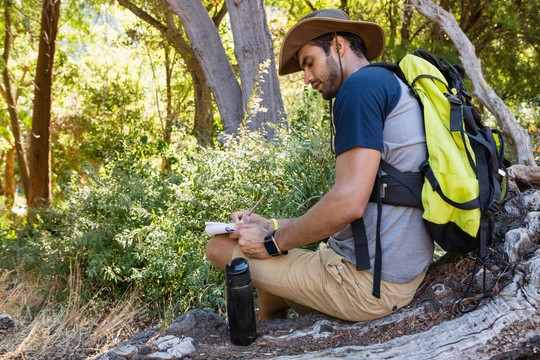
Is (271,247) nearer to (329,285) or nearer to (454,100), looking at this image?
(329,285)

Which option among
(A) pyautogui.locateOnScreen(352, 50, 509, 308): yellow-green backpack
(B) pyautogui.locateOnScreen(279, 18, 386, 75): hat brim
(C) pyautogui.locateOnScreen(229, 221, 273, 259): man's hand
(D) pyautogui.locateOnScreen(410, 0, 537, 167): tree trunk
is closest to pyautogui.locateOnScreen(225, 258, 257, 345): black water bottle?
(C) pyautogui.locateOnScreen(229, 221, 273, 259): man's hand

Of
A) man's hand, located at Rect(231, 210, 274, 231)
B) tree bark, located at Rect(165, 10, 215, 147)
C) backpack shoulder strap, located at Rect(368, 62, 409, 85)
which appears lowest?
man's hand, located at Rect(231, 210, 274, 231)

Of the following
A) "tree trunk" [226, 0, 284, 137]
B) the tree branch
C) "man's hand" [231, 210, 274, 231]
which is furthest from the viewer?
the tree branch

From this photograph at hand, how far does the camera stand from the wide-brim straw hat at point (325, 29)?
255 centimetres

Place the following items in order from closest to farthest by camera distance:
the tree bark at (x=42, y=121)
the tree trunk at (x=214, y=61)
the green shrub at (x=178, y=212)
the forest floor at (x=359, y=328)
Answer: the forest floor at (x=359, y=328), the green shrub at (x=178, y=212), the tree trunk at (x=214, y=61), the tree bark at (x=42, y=121)

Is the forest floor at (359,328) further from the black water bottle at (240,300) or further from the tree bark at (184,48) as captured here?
the tree bark at (184,48)

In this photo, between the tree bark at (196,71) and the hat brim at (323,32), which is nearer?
the hat brim at (323,32)

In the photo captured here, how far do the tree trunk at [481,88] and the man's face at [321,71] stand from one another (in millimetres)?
5447

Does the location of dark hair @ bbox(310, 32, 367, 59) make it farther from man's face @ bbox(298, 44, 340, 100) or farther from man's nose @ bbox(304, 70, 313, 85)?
man's nose @ bbox(304, 70, 313, 85)

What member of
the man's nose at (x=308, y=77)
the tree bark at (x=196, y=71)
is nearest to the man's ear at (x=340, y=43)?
the man's nose at (x=308, y=77)

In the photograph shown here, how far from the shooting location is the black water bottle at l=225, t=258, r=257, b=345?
8.01 feet

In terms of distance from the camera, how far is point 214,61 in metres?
6.84

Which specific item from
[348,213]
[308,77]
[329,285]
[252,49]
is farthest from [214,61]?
[348,213]

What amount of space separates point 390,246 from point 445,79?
3.11 feet
